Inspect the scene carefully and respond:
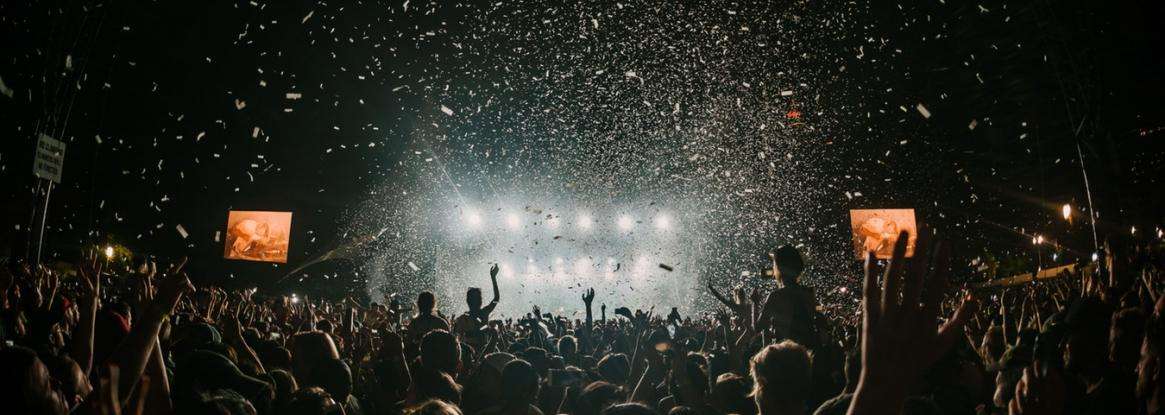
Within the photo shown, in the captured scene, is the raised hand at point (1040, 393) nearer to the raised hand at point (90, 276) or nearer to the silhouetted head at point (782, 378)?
the silhouetted head at point (782, 378)

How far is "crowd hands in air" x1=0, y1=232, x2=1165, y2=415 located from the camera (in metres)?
1.37

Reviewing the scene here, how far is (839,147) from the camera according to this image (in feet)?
104

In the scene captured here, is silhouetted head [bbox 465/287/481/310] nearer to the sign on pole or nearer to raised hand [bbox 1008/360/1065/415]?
raised hand [bbox 1008/360/1065/415]

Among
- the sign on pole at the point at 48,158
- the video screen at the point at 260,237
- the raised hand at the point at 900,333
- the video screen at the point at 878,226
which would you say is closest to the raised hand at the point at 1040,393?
the raised hand at the point at 900,333

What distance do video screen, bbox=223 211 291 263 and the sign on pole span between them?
1654 centimetres

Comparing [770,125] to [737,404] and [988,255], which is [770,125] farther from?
[737,404]

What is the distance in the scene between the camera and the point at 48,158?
9.54 meters

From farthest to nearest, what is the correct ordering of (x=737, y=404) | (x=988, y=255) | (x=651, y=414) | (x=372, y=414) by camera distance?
(x=988, y=255)
(x=372, y=414)
(x=737, y=404)
(x=651, y=414)

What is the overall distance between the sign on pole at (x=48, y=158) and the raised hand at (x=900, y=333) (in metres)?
11.9

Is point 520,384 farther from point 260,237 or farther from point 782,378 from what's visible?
point 260,237

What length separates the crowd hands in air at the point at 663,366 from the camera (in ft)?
4.50

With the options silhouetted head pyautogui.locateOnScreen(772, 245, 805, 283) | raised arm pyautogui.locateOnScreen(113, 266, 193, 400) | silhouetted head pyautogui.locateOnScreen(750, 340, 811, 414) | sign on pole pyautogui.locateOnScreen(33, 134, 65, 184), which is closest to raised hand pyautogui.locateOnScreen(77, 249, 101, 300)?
raised arm pyautogui.locateOnScreen(113, 266, 193, 400)

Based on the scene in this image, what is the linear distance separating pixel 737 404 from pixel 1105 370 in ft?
6.01

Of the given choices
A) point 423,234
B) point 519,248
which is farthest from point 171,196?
point 519,248
